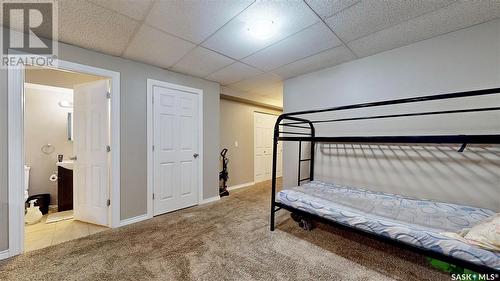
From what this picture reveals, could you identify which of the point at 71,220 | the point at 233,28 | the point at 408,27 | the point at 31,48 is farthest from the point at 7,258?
the point at 408,27

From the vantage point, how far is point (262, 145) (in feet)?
17.7

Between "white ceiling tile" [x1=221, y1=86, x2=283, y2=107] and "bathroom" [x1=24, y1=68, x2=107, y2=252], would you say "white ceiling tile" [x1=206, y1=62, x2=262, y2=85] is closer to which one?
"white ceiling tile" [x1=221, y1=86, x2=283, y2=107]

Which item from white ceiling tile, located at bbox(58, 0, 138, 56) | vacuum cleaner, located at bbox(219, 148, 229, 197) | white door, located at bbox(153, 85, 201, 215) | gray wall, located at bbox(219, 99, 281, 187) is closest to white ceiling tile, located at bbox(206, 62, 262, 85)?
white door, located at bbox(153, 85, 201, 215)

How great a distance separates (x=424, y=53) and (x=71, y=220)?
16.9 ft

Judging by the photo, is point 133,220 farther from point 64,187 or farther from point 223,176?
point 223,176

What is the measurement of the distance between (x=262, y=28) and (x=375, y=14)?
3.39 ft

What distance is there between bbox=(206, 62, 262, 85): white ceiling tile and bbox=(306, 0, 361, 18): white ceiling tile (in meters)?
1.37

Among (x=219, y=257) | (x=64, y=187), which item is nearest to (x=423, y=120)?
(x=219, y=257)

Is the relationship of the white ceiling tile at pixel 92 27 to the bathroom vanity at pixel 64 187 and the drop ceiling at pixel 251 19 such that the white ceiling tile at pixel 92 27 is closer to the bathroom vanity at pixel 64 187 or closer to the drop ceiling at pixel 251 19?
the drop ceiling at pixel 251 19

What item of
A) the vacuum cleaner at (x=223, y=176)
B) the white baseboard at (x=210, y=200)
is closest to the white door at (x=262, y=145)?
the vacuum cleaner at (x=223, y=176)

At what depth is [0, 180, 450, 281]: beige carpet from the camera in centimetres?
161

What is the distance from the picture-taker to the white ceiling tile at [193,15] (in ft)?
5.26

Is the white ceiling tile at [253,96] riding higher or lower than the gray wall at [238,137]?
higher

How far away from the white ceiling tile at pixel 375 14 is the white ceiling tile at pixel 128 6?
164 centimetres
